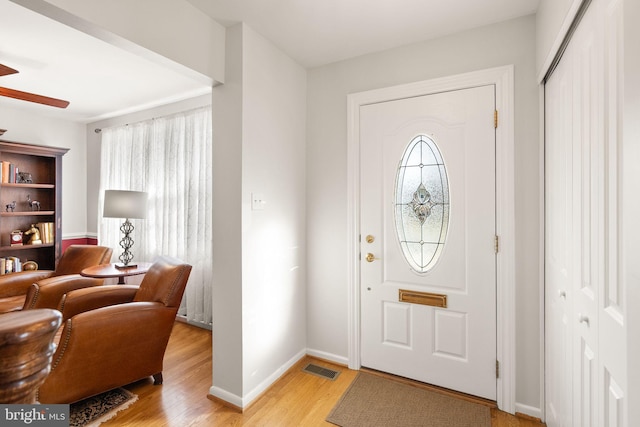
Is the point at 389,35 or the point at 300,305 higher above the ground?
the point at 389,35

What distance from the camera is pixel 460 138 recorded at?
220 centimetres

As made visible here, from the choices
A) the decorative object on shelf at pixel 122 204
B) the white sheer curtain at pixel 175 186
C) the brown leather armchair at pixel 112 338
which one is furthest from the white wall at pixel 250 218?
the decorative object on shelf at pixel 122 204

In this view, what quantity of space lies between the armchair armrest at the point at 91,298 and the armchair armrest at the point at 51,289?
337 mm

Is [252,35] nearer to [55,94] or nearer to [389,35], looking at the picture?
[389,35]

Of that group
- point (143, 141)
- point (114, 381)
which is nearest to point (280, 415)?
point (114, 381)

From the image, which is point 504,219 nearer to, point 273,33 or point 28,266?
point 273,33

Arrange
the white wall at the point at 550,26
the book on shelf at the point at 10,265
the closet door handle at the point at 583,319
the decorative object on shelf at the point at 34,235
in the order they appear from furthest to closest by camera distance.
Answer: the decorative object on shelf at the point at 34,235
the book on shelf at the point at 10,265
the white wall at the point at 550,26
the closet door handle at the point at 583,319

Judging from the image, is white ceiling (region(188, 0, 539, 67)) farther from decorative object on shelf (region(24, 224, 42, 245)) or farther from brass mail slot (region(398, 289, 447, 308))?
decorative object on shelf (region(24, 224, 42, 245))

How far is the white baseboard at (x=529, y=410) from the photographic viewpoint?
199cm

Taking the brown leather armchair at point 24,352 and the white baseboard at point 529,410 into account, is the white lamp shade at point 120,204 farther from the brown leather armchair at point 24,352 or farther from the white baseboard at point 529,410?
the white baseboard at point 529,410

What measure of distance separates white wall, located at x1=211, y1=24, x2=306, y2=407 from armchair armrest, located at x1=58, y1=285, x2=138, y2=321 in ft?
3.43

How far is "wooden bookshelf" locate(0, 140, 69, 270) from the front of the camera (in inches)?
146

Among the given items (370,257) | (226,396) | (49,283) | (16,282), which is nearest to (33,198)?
(16,282)

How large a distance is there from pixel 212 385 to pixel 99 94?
328 centimetres
